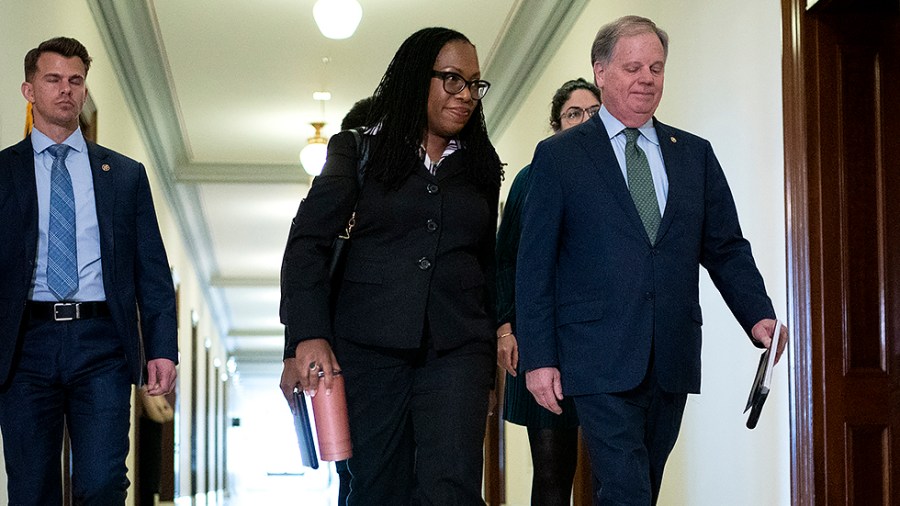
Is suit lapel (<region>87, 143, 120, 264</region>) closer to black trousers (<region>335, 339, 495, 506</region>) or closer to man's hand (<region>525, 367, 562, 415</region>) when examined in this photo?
black trousers (<region>335, 339, 495, 506</region>)

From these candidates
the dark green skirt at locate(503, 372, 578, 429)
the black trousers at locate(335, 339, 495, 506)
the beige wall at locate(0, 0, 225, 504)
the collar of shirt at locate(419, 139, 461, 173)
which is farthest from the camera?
the beige wall at locate(0, 0, 225, 504)

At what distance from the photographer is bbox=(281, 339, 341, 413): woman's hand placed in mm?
2680

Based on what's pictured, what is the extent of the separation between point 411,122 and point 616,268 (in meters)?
0.63

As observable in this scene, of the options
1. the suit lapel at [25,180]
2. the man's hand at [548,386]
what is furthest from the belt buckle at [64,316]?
the man's hand at [548,386]

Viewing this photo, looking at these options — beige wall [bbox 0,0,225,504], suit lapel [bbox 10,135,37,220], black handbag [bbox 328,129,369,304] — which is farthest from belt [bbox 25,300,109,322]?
beige wall [bbox 0,0,225,504]

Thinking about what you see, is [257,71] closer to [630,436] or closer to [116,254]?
[116,254]

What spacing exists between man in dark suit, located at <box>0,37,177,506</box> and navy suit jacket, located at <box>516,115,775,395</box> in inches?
44.9

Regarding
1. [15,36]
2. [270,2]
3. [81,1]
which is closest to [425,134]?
[15,36]

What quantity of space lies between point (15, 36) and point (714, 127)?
2.92 meters

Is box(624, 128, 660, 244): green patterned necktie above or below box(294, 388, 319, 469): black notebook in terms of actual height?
above

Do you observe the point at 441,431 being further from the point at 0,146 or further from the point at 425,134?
the point at 0,146

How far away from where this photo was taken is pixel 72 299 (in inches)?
128

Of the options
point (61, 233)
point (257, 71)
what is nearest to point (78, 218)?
point (61, 233)

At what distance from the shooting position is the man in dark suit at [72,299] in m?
3.17
